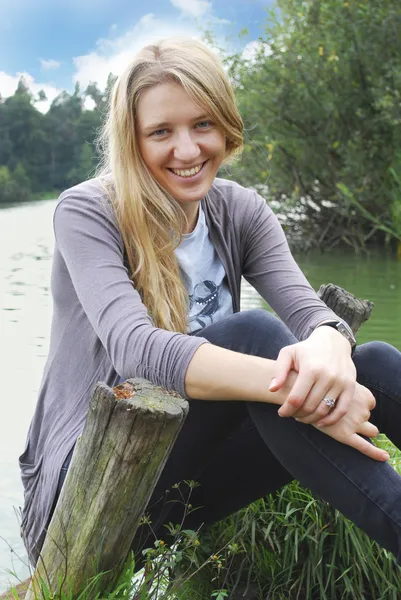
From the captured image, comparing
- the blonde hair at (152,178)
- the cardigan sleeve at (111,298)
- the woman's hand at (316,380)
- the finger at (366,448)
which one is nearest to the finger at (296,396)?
the woman's hand at (316,380)

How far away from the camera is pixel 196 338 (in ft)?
6.69

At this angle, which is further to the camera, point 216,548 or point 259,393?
point 216,548

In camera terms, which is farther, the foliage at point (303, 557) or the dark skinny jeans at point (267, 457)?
the foliage at point (303, 557)

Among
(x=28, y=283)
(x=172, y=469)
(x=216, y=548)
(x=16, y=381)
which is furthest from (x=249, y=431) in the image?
(x=28, y=283)

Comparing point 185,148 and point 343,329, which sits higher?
point 185,148

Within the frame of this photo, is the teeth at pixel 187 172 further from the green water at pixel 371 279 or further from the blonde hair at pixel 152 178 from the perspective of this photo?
the green water at pixel 371 279

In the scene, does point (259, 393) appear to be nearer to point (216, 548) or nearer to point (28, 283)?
point (216, 548)

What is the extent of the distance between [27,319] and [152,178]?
5.57m

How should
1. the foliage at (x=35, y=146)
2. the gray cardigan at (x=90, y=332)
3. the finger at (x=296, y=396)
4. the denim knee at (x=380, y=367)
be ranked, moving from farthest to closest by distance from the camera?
the foliage at (x=35, y=146)
the denim knee at (x=380, y=367)
the gray cardigan at (x=90, y=332)
the finger at (x=296, y=396)

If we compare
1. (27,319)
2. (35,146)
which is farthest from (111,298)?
(35,146)

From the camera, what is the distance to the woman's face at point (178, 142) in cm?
228

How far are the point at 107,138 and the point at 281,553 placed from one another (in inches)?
44.0

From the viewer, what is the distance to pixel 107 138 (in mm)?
2475

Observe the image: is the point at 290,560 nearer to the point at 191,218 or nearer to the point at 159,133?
the point at 191,218
